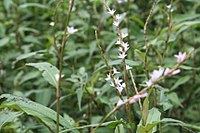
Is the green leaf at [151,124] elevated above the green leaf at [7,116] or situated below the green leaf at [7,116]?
below

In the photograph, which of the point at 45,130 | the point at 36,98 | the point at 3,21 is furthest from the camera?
the point at 3,21

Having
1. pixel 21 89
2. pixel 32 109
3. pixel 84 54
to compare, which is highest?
pixel 32 109

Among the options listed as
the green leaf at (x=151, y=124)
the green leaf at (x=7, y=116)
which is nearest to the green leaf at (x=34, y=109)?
the green leaf at (x=7, y=116)

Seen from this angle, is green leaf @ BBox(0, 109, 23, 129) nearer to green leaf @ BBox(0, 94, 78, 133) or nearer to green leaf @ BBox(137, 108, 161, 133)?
green leaf @ BBox(0, 94, 78, 133)

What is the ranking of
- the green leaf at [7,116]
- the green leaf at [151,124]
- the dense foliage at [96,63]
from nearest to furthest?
1. the green leaf at [151,124]
2. the green leaf at [7,116]
3. the dense foliage at [96,63]

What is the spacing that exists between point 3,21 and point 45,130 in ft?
4.34

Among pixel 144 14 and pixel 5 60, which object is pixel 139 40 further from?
pixel 5 60

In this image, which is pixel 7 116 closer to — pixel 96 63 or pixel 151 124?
pixel 151 124

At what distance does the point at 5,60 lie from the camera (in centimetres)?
220

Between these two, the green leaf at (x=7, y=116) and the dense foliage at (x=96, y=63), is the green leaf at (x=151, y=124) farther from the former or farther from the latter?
the green leaf at (x=7, y=116)

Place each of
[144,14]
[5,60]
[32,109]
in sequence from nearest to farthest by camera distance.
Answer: [32,109]
[5,60]
[144,14]

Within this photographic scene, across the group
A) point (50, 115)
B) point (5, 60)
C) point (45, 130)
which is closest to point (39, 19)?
point (5, 60)

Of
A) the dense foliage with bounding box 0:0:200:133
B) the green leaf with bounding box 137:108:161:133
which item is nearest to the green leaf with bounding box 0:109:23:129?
the dense foliage with bounding box 0:0:200:133

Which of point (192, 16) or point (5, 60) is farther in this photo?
point (5, 60)
